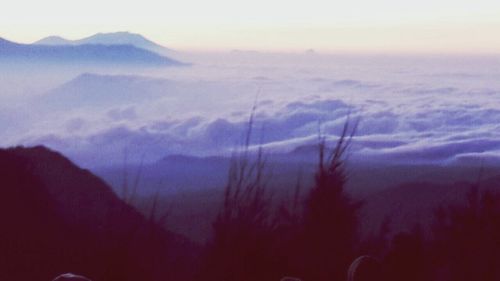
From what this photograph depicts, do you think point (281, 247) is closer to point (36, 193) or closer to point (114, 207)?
point (114, 207)

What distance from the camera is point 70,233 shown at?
16.5 ft

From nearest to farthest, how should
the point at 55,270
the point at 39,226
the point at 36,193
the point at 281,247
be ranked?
the point at 281,247 < the point at 55,270 < the point at 39,226 < the point at 36,193

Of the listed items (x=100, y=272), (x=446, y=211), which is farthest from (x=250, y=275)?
(x=446, y=211)

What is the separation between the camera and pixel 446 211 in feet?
16.2

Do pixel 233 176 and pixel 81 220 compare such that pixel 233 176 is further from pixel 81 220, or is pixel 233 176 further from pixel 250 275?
pixel 81 220

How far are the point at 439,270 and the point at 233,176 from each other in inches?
47.1

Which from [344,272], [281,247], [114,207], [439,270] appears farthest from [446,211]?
[114,207]

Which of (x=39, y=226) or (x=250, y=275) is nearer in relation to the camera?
(x=250, y=275)

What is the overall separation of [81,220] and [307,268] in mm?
1733

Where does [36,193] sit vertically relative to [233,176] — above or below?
below

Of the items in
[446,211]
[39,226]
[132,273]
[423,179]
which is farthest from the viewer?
[423,179]

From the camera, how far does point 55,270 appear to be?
167 inches

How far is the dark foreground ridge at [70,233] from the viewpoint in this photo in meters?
3.59

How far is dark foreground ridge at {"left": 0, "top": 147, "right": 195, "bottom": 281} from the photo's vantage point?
11.8ft
